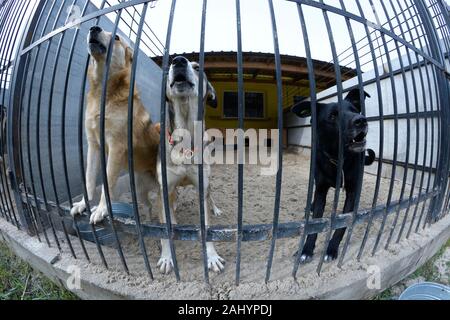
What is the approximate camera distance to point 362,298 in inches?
68.1

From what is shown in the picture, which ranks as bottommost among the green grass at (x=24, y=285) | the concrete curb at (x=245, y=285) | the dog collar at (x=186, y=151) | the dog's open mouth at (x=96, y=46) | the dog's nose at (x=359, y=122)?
the green grass at (x=24, y=285)

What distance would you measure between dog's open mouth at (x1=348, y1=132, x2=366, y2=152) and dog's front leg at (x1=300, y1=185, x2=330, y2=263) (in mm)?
515

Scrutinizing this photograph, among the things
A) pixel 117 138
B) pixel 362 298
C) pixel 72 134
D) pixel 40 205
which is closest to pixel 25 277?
pixel 40 205

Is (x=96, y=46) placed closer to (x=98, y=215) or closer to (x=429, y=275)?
(x=98, y=215)

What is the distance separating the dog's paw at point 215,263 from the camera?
1738 mm

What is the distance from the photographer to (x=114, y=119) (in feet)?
6.61

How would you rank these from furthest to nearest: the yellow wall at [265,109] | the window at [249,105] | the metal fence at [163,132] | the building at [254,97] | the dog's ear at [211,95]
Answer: the window at [249,105], the yellow wall at [265,109], the building at [254,97], the dog's ear at [211,95], the metal fence at [163,132]

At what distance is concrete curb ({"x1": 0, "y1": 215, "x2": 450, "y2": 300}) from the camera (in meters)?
1.50

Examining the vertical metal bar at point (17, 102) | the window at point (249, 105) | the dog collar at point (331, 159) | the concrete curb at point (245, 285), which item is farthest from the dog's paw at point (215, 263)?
the window at point (249, 105)

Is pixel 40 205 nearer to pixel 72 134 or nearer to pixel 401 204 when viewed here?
pixel 72 134

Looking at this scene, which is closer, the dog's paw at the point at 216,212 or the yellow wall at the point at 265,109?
the dog's paw at the point at 216,212

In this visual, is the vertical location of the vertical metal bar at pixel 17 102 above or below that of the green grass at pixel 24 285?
above

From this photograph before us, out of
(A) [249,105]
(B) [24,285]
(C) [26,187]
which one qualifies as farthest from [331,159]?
(A) [249,105]

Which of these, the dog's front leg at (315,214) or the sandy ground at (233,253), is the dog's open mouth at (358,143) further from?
the sandy ground at (233,253)
